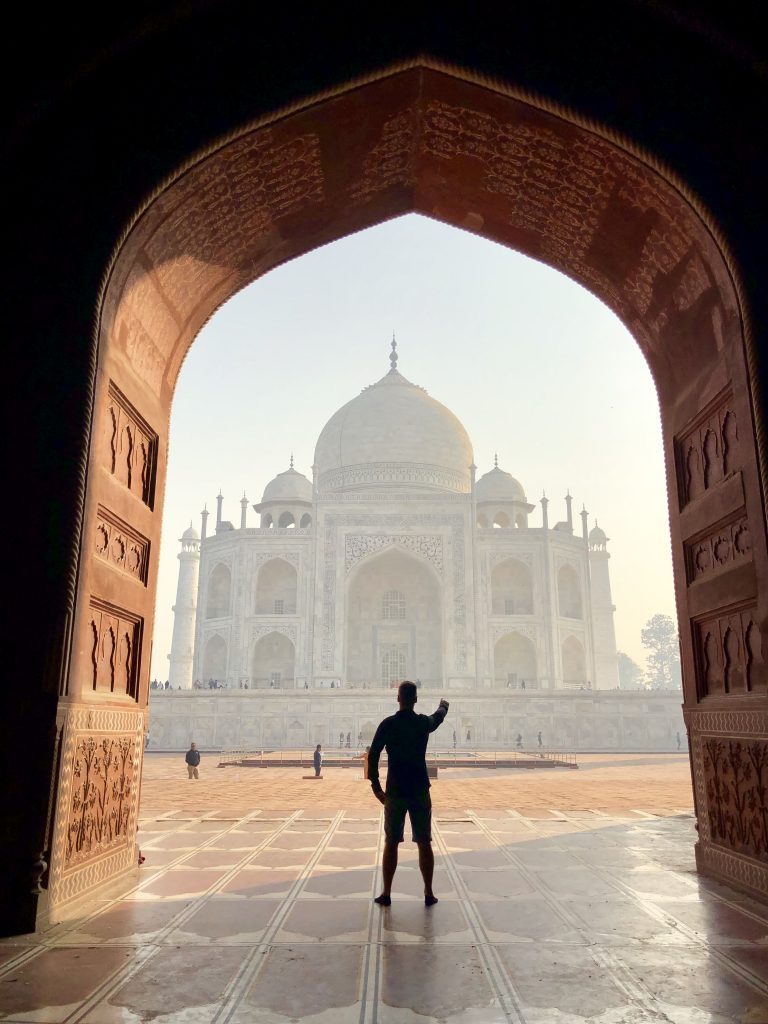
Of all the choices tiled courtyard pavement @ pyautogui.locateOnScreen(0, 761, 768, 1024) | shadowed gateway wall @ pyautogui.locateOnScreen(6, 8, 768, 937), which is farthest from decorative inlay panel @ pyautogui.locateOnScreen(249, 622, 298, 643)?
shadowed gateway wall @ pyautogui.locateOnScreen(6, 8, 768, 937)

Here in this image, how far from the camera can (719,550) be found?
14.1 ft

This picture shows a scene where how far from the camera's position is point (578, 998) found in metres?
2.37

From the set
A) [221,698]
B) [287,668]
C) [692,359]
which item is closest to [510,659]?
[287,668]

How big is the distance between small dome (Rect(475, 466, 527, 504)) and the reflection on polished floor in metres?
29.3

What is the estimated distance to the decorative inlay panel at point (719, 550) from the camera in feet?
13.1

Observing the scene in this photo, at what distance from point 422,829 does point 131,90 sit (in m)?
3.83

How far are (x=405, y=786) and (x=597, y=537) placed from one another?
33.9 meters

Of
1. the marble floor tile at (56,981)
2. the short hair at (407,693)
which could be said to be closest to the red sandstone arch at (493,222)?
the marble floor tile at (56,981)

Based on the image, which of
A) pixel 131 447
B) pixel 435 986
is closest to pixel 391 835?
pixel 435 986

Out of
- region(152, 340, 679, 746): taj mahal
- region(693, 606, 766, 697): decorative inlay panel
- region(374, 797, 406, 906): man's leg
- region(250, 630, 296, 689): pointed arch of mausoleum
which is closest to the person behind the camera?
region(374, 797, 406, 906): man's leg

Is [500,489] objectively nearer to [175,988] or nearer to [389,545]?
[389,545]

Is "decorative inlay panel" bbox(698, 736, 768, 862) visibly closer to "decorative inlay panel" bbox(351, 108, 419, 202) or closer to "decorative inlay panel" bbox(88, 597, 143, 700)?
"decorative inlay panel" bbox(88, 597, 143, 700)

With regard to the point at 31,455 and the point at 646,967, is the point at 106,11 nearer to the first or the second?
the point at 31,455

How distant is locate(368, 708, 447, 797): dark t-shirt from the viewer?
3.66 m
